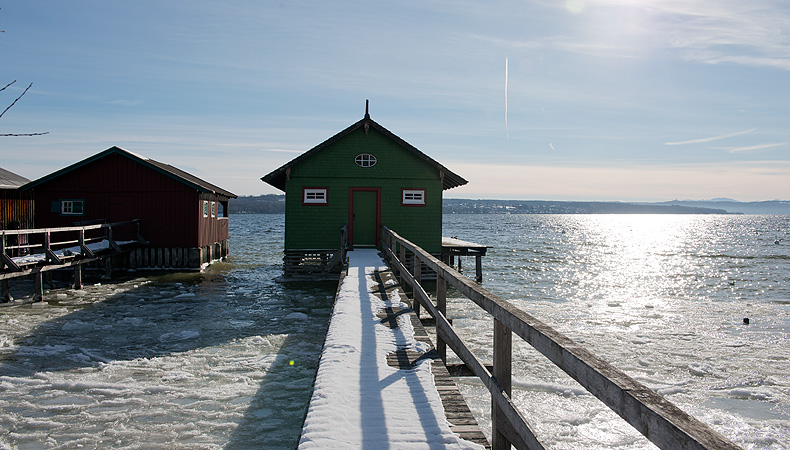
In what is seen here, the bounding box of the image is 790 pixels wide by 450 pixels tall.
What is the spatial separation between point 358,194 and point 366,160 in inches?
53.3

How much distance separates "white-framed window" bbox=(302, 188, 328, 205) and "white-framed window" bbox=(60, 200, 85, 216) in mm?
10353

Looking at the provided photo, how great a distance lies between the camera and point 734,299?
21.4 meters

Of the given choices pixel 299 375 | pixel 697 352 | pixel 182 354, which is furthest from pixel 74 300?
pixel 697 352

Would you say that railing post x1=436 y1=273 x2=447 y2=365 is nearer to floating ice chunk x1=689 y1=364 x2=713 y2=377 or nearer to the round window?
floating ice chunk x1=689 y1=364 x2=713 y2=377

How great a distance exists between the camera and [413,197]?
20.5 meters

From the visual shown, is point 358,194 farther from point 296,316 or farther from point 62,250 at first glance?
point 62,250

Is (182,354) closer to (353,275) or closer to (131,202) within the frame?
(353,275)

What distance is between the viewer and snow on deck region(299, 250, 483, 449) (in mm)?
4016

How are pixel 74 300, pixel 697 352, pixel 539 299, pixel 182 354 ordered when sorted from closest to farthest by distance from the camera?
pixel 182 354 → pixel 697 352 → pixel 74 300 → pixel 539 299

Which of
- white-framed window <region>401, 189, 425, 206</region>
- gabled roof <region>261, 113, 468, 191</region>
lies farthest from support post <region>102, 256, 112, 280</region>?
white-framed window <region>401, 189, 425, 206</region>

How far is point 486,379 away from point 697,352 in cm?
1000

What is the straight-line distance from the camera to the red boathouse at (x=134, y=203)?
22406 mm

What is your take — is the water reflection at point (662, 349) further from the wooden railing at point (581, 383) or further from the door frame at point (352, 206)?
the door frame at point (352, 206)

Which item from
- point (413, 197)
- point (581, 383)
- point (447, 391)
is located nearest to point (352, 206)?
point (413, 197)
